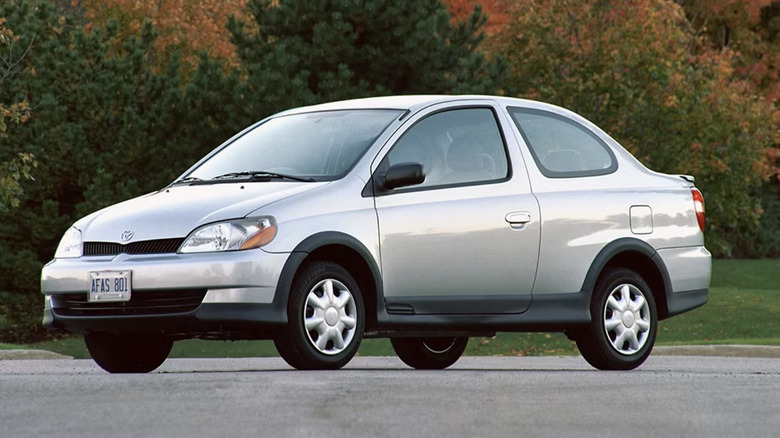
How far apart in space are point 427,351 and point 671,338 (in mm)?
12462

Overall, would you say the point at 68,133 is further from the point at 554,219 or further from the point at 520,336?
the point at 554,219

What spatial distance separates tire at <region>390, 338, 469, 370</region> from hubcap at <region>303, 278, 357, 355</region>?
2.64 metres

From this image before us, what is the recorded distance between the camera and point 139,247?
8797mm

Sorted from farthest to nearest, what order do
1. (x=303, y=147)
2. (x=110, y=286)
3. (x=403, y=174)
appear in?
1. (x=303, y=147)
2. (x=403, y=174)
3. (x=110, y=286)

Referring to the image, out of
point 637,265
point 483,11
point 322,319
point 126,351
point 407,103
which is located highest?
point 483,11

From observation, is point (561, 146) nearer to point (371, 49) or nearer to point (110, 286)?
point (110, 286)

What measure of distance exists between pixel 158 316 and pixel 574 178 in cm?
329

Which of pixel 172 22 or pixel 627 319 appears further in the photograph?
pixel 172 22

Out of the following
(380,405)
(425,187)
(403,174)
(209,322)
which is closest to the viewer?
(380,405)

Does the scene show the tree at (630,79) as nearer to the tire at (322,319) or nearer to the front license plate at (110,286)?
the tire at (322,319)

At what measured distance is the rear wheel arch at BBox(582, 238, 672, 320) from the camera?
A: 33.7 ft

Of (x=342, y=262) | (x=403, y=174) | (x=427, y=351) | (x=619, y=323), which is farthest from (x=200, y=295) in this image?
(x=427, y=351)

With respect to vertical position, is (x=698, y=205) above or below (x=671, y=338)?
above

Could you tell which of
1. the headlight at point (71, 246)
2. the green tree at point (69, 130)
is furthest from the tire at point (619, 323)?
the green tree at point (69, 130)
